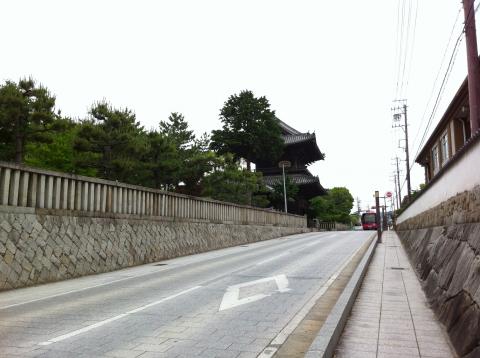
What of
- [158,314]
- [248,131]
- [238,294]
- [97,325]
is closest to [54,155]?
[238,294]

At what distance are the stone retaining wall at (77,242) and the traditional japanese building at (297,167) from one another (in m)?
34.2

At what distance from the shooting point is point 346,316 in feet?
20.5

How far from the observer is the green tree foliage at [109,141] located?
18.4 meters

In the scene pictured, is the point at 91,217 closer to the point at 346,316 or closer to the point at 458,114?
the point at 346,316

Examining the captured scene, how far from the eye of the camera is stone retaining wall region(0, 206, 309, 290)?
9984mm

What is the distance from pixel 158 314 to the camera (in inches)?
253

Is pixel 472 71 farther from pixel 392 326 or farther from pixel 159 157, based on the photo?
pixel 159 157

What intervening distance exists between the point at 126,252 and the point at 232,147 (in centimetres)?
3332

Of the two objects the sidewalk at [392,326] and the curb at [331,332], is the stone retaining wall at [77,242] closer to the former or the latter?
the curb at [331,332]

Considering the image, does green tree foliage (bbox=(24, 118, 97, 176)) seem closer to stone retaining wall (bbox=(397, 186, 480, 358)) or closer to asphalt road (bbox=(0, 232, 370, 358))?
asphalt road (bbox=(0, 232, 370, 358))

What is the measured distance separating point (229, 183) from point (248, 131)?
17.4 meters

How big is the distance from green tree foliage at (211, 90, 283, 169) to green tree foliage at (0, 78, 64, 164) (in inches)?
1157

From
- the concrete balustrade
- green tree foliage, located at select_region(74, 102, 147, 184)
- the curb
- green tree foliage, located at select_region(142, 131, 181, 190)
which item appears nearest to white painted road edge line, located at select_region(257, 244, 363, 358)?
the curb

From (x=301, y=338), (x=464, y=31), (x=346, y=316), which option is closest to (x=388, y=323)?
(x=346, y=316)
